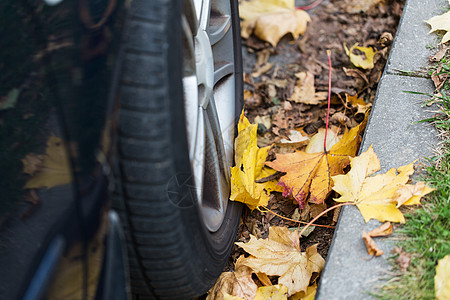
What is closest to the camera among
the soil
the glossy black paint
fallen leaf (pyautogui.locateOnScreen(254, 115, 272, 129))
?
the glossy black paint

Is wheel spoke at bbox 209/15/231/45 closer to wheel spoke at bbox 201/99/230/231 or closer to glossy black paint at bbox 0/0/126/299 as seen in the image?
wheel spoke at bbox 201/99/230/231

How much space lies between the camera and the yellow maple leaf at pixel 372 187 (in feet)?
4.68

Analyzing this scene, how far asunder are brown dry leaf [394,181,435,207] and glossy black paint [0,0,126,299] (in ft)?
3.00

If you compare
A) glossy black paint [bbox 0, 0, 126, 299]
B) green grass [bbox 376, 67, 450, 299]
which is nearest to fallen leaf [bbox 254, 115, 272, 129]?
green grass [bbox 376, 67, 450, 299]

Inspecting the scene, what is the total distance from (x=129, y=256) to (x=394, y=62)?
4.52ft

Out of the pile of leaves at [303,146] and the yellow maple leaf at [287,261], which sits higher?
the pile of leaves at [303,146]

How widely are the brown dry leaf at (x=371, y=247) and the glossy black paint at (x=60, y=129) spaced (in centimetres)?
77

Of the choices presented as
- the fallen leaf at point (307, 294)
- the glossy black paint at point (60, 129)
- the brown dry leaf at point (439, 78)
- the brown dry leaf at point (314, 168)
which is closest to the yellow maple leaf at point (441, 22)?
the brown dry leaf at point (439, 78)

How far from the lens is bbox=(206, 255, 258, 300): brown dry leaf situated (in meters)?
1.60

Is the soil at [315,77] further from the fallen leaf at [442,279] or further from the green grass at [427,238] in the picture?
the fallen leaf at [442,279]

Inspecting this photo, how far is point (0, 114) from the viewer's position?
1.08m

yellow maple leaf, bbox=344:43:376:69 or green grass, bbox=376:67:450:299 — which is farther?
yellow maple leaf, bbox=344:43:376:69

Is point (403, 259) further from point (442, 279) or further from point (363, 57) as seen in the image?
point (363, 57)

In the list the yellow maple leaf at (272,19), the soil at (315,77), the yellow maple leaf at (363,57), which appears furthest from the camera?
the yellow maple leaf at (272,19)
